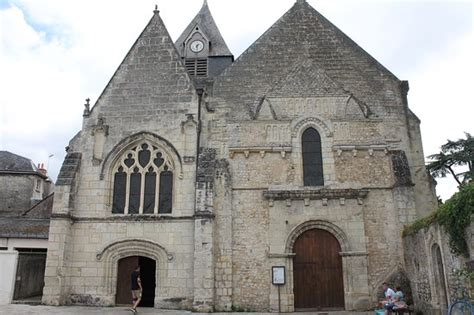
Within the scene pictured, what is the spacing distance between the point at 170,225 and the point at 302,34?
30.8 ft

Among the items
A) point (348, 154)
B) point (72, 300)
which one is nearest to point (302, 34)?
point (348, 154)

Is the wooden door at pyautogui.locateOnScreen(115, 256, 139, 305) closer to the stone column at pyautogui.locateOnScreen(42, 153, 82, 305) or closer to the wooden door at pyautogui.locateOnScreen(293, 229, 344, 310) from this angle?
the stone column at pyautogui.locateOnScreen(42, 153, 82, 305)

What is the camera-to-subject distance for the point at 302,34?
16.4 metres

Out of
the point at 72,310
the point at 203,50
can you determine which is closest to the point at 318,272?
the point at 72,310

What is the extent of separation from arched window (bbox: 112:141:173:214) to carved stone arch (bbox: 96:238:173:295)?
1155 millimetres

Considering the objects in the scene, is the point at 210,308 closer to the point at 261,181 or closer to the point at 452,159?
the point at 261,181

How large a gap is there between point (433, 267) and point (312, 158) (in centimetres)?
561

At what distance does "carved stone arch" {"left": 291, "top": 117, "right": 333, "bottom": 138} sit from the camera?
1471 centimetres

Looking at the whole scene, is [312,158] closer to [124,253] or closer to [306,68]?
[306,68]

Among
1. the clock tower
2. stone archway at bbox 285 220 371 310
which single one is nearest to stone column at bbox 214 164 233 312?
stone archway at bbox 285 220 371 310

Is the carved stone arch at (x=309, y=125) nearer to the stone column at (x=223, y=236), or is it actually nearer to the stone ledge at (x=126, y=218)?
the stone column at (x=223, y=236)

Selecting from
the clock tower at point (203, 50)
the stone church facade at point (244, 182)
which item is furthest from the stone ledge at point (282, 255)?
the clock tower at point (203, 50)

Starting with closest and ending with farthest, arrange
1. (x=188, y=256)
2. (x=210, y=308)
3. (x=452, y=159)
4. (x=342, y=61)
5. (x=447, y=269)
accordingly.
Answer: (x=447, y=269) → (x=210, y=308) → (x=188, y=256) → (x=342, y=61) → (x=452, y=159)

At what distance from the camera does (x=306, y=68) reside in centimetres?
1557
